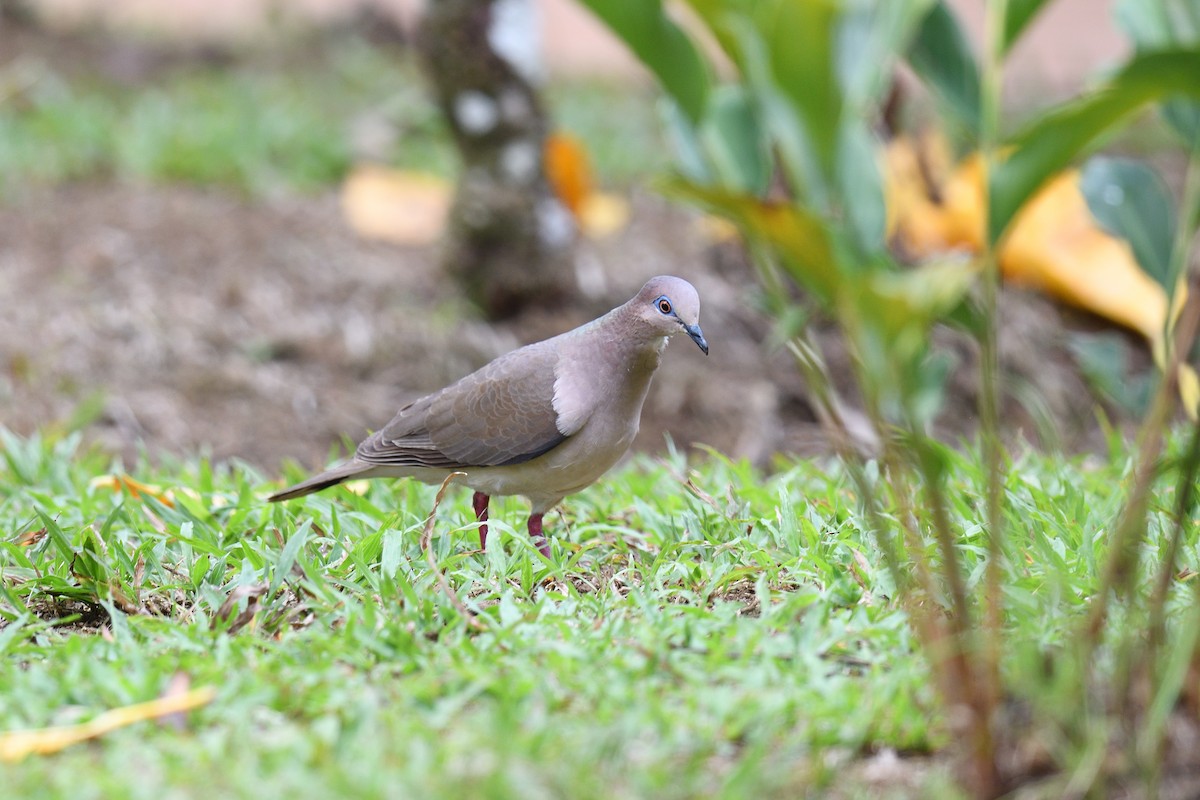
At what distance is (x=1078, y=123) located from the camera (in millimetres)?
2010

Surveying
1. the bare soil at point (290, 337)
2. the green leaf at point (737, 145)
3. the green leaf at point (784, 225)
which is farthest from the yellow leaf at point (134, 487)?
the green leaf at point (784, 225)

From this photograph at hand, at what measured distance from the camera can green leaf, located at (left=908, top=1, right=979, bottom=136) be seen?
2.39 m

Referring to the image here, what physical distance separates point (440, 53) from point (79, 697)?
497cm

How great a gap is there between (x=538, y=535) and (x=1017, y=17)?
88.0 inches

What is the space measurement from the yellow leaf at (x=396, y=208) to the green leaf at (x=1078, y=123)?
20.7 ft

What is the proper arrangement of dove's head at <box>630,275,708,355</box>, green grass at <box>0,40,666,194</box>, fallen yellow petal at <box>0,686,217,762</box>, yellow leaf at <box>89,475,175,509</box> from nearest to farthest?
fallen yellow petal at <box>0,686,217,762</box> → dove's head at <box>630,275,708,355</box> → yellow leaf at <box>89,475,175,509</box> → green grass at <box>0,40,666,194</box>

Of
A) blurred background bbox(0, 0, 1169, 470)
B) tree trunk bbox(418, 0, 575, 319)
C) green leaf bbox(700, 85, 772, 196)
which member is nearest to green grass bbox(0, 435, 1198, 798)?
green leaf bbox(700, 85, 772, 196)

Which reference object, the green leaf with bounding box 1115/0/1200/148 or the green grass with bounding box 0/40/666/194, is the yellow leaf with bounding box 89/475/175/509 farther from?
the green grass with bounding box 0/40/666/194

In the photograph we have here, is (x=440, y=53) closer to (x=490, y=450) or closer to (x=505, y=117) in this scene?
(x=505, y=117)

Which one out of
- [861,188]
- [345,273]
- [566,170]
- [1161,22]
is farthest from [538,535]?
[345,273]

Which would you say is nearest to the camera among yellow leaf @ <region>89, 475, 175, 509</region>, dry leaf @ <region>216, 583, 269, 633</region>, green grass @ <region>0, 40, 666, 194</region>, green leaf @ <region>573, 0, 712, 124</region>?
green leaf @ <region>573, 0, 712, 124</region>

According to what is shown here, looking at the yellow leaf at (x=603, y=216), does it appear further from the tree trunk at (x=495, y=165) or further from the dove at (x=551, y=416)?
the dove at (x=551, y=416)

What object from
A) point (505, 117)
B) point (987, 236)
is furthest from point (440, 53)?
point (987, 236)

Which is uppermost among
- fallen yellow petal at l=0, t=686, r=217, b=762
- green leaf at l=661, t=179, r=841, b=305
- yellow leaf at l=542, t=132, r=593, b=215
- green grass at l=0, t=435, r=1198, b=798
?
green leaf at l=661, t=179, r=841, b=305
